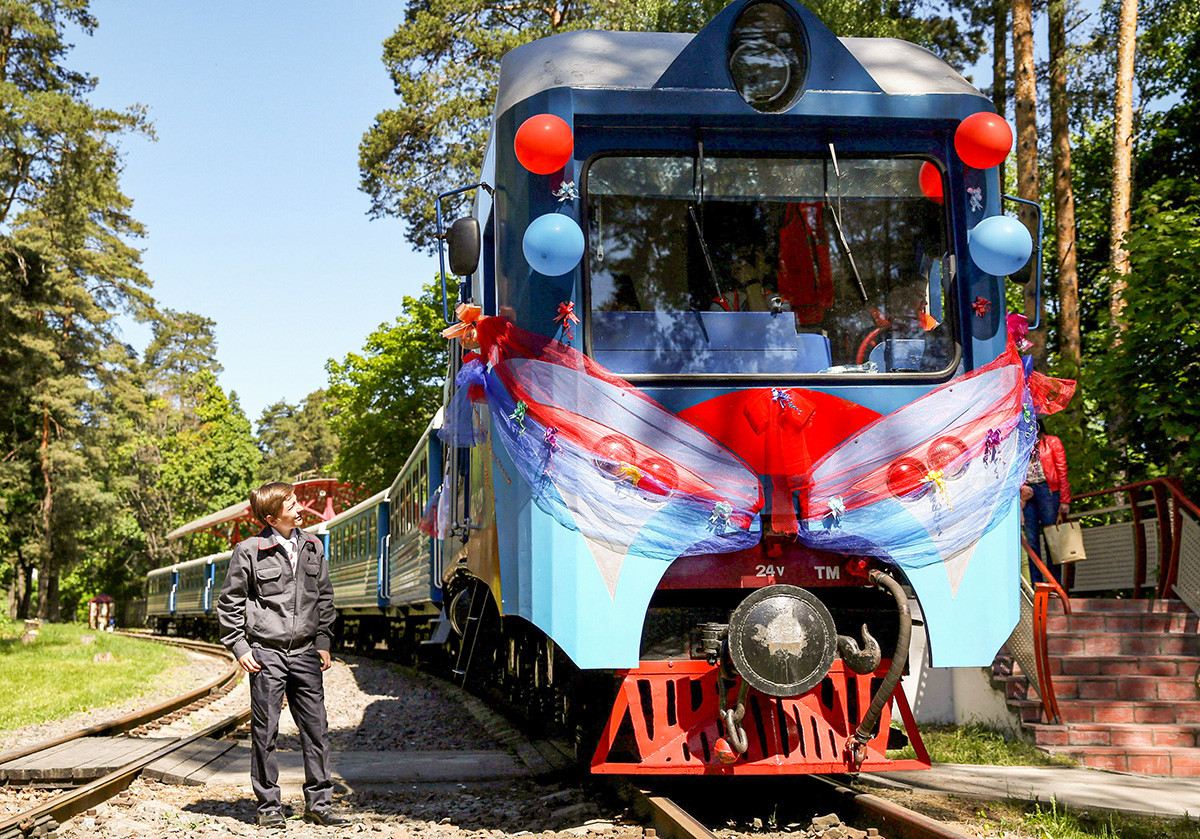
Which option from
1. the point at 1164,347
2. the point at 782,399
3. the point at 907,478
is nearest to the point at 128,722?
the point at 782,399

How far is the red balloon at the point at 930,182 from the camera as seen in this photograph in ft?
18.6

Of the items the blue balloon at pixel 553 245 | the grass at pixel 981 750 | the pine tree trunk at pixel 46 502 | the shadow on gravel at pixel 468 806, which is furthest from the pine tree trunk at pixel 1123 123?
the pine tree trunk at pixel 46 502

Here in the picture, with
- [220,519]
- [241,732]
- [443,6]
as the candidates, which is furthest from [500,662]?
[220,519]

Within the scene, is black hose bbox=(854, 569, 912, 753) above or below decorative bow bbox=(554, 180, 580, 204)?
below

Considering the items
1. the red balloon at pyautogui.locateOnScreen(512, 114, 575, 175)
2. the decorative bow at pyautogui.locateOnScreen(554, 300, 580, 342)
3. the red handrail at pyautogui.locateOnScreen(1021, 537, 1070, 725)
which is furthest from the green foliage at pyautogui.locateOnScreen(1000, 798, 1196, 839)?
A: the red balloon at pyautogui.locateOnScreen(512, 114, 575, 175)

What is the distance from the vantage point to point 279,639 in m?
5.76

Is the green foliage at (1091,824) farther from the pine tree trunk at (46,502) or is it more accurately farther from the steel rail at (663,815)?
the pine tree trunk at (46,502)

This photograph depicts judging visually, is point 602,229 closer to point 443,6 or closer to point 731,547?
point 731,547

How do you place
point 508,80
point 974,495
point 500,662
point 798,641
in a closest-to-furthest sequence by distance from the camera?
point 798,641
point 974,495
point 508,80
point 500,662

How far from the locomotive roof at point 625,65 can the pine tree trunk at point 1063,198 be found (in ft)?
32.8

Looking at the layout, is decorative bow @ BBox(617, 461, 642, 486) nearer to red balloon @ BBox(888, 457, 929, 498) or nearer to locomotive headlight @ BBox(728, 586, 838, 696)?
locomotive headlight @ BBox(728, 586, 838, 696)

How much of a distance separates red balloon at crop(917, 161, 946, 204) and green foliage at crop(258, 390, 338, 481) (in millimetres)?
81299

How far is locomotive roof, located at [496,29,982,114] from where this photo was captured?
5508mm

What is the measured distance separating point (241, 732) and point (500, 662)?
2.23 metres
